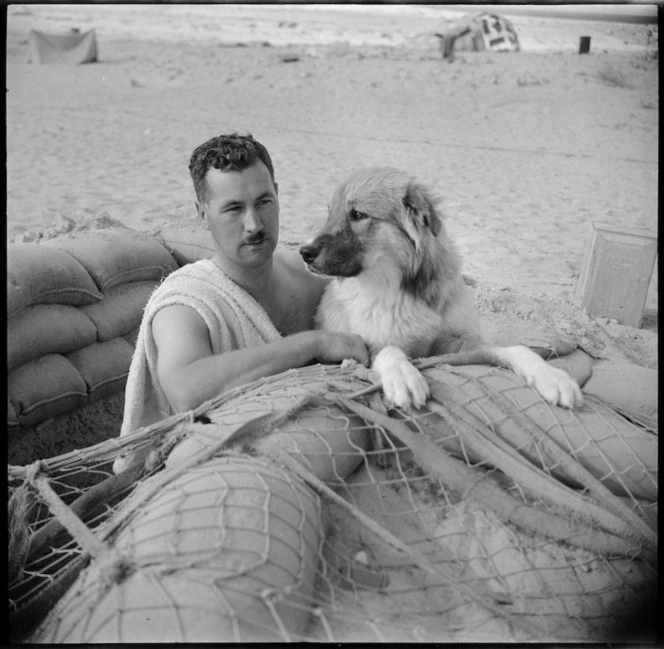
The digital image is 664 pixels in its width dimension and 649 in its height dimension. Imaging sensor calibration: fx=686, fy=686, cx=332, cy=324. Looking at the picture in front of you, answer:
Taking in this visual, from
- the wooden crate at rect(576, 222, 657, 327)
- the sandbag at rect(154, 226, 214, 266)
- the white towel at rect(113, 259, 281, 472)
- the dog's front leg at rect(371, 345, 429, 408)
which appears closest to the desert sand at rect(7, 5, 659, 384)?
the wooden crate at rect(576, 222, 657, 327)

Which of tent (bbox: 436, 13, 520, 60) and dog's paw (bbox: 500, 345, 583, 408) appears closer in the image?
dog's paw (bbox: 500, 345, 583, 408)

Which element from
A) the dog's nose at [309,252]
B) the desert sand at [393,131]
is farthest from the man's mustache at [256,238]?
the desert sand at [393,131]

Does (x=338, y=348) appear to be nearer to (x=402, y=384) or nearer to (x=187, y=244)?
(x=402, y=384)

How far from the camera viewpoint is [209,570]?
1.41 meters

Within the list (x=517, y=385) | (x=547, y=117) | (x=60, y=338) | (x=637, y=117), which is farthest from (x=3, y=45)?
(x=637, y=117)

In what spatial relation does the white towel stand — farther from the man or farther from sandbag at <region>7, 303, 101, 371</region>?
sandbag at <region>7, 303, 101, 371</region>

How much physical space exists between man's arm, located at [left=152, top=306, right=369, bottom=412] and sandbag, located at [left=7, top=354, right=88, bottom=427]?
0.84 metres

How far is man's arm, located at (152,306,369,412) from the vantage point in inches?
82.7

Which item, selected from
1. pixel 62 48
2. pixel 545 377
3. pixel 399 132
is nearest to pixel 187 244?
pixel 545 377

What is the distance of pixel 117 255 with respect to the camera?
3.40 metres

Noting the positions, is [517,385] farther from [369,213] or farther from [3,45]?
[3,45]

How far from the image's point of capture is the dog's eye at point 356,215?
256 cm

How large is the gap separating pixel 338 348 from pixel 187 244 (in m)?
1.79

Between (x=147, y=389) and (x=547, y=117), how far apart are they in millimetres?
8272
